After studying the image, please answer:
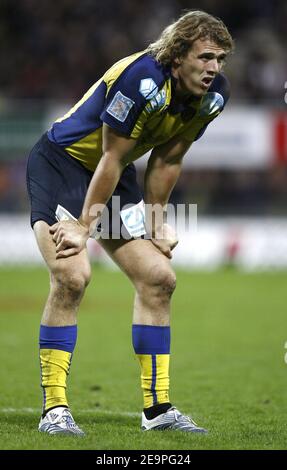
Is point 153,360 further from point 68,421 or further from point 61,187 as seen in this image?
point 61,187

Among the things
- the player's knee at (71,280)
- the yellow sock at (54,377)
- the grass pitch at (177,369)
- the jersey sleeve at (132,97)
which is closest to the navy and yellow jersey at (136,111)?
the jersey sleeve at (132,97)

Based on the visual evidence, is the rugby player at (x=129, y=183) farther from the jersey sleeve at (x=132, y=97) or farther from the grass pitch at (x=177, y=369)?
the grass pitch at (x=177, y=369)

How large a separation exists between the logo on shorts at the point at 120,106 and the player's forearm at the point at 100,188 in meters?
0.22

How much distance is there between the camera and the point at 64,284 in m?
4.79

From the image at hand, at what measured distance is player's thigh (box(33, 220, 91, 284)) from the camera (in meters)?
4.79

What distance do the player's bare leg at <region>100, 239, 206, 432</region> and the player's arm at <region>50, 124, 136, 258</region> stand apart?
350 millimetres

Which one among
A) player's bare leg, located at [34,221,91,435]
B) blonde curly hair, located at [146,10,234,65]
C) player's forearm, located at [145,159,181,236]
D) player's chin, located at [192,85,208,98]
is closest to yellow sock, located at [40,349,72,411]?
player's bare leg, located at [34,221,91,435]

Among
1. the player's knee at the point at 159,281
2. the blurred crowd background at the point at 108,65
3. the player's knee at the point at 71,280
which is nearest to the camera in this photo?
the player's knee at the point at 71,280

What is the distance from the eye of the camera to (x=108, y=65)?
19.3 meters

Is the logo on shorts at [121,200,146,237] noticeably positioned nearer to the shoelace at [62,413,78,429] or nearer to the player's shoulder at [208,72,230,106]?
the player's shoulder at [208,72,230,106]

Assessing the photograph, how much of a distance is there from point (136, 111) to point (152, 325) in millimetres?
1161

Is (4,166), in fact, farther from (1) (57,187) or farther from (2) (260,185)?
(1) (57,187)

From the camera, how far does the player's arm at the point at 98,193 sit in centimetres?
478

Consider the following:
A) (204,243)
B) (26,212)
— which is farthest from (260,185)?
(26,212)
